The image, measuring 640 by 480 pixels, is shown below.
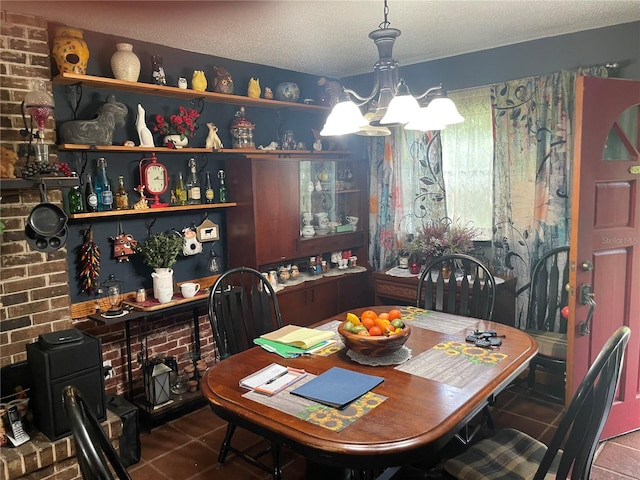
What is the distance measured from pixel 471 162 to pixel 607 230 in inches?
56.2

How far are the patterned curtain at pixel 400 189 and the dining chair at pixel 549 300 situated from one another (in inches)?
36.4

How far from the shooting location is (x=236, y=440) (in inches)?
109

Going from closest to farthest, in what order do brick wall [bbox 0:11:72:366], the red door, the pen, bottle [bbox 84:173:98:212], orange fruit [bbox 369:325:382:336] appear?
the pen < orange fruit [bbox 369:325:382:336] < the red door < brick wall [bbox 0:11:72:366] < bottle [bbox 84:173:98:212]

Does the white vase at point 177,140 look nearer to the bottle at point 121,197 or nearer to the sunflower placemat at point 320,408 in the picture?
the bottle at point 121,197

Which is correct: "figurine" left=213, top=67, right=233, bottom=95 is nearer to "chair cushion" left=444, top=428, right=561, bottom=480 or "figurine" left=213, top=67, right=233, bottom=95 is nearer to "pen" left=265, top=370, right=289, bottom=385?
"pen" left=265, top=370, right=289, bottom=385

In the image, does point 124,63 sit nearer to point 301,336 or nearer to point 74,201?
point 74,201

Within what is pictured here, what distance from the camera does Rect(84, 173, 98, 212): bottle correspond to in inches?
113

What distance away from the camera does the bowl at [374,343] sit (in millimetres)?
1886

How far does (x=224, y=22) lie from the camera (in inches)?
108

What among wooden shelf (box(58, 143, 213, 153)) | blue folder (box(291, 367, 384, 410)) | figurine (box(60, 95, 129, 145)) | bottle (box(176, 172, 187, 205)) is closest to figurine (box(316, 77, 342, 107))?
wooden shelf (box(58, 143, 213, 153))

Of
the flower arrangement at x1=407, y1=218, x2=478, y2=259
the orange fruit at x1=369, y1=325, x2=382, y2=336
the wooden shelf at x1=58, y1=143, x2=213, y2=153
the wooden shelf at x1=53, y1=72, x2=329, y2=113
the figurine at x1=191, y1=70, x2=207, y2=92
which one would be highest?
the figurine at x1=191, y1=70, x2=207, y2=92

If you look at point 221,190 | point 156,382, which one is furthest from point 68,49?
point 156,382

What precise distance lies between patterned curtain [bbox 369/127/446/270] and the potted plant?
1810mm

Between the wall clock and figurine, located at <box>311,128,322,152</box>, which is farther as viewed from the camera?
figurine, located at <box>311,128,322,152</box>
